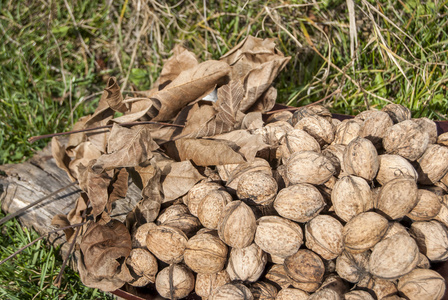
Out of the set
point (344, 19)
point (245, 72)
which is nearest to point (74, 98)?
point (245, 72)

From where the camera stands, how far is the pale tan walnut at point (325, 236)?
1.76 meters

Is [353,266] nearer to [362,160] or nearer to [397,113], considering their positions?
[362,160]

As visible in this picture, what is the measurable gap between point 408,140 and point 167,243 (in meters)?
1.28

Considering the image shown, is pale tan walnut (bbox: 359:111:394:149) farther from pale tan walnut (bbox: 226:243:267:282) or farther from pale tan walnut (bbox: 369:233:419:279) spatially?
pale tan walnut (bbox: 226:243:267:282)

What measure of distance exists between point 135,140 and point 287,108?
110 centimetres

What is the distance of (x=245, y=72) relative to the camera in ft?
8.69

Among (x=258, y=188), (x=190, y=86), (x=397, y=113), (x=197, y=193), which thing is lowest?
(x=197, y=193)

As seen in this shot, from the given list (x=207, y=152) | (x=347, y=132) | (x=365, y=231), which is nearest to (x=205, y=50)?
(x=207, y=152)

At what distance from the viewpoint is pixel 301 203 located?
5.88 ft

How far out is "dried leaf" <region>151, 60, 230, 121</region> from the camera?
7.91 ft

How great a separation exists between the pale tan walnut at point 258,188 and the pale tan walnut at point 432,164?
76 centimetres

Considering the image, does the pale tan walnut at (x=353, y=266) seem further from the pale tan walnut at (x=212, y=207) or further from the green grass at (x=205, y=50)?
the green grass at (x=205, y=50)

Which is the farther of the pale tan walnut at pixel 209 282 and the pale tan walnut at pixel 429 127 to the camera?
the pale tan walnut at pixel 429 127

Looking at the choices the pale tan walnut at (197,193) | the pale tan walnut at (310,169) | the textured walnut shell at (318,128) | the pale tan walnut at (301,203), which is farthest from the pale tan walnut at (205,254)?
the textured walnut shell at (318,128)
